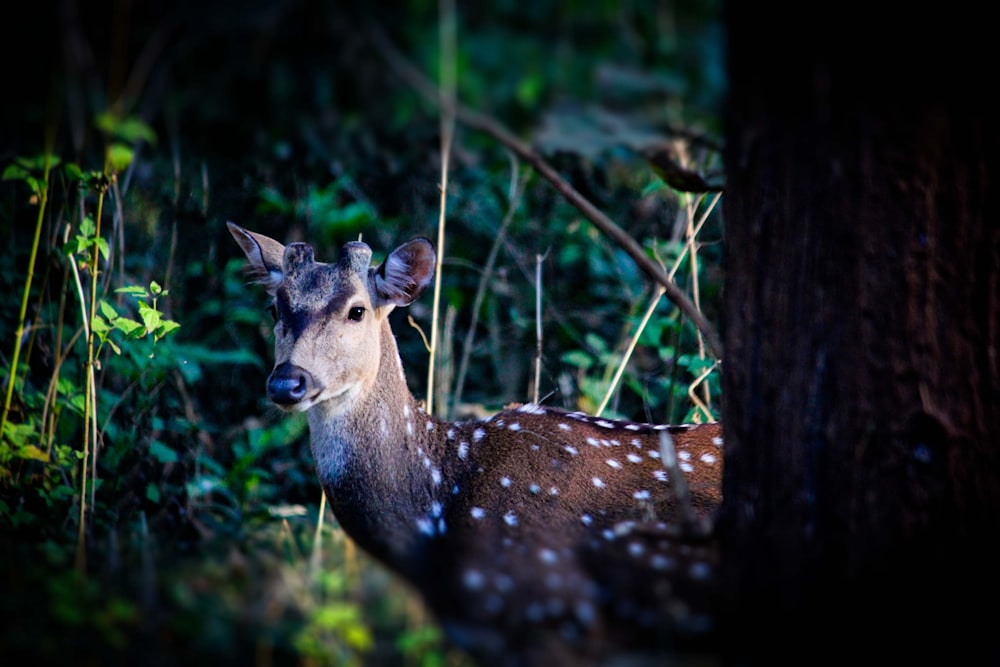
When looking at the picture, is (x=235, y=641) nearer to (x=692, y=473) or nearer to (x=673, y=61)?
(x=673, y=61)

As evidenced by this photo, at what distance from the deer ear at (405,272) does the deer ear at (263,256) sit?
1.60 ft

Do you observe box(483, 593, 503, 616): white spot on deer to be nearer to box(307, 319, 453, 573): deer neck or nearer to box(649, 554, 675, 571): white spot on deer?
box(649, 554, 675, 571): white spot on deer

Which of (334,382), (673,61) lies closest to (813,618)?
(673,61)

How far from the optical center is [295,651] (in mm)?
2350

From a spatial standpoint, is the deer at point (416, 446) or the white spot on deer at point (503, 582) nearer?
the white spot on deer at point (503, 582)

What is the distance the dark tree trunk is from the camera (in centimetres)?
272

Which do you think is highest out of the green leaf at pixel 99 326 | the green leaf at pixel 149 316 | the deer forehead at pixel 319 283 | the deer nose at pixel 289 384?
the deer forehead at pixel 319 283

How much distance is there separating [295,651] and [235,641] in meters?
0.15

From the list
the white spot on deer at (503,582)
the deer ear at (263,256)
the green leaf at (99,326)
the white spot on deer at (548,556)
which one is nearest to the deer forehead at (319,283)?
the deer ear at (263,256)

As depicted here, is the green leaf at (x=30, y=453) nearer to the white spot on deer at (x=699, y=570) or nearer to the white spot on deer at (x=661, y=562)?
the white spot on deer at (x=661, y=562)

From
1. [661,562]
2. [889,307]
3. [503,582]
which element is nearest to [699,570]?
[661,562]

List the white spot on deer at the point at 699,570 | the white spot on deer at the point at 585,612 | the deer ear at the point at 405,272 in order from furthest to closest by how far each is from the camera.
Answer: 1. the deer ear at the point at 405,272
2. the white spot on deer at the point at 699,570
3. the white spot on deer at the point at 585,612

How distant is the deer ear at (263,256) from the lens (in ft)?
15.6

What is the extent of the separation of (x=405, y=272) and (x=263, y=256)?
0.70m
